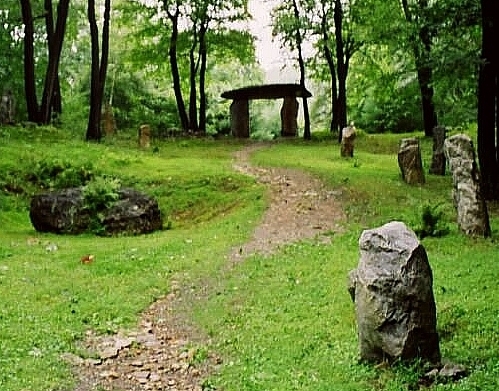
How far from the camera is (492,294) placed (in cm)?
747

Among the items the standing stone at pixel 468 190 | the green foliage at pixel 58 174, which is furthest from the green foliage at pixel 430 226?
the green foliage at pixel 58 174

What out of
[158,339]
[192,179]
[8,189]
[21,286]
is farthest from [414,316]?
[8,189]

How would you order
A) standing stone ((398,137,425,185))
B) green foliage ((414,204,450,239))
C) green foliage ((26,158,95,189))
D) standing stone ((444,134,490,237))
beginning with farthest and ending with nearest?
green foliage ((26,158,95,189))
standing stone ((398,137,425,185))
green foliage ((414,204,450,239))
standing stone ((444,134,490,237))

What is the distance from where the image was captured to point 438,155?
60.3 ft

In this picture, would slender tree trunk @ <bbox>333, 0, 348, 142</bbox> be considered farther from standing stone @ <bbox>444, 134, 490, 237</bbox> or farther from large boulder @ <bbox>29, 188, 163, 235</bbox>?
standing stone @ <bbox>444, 134, 490, 237</bbox>

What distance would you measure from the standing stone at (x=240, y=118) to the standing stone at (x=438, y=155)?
15.2 meters

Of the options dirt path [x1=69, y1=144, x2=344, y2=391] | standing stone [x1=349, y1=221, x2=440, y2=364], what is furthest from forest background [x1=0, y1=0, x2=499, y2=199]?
standing stone [x1=349, y1=221, x2=440, y2=364]

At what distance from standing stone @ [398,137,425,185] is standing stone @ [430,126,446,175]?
160cm

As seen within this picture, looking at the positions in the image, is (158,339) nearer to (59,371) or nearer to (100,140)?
(59,371)

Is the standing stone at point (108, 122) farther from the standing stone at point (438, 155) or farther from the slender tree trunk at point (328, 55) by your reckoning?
the standing stone at point (438, 155)

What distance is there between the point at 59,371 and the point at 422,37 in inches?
538

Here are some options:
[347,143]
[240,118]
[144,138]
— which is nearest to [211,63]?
[240,118]

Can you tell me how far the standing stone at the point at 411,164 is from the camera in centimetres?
1673

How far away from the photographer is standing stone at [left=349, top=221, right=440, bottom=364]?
566 cm
